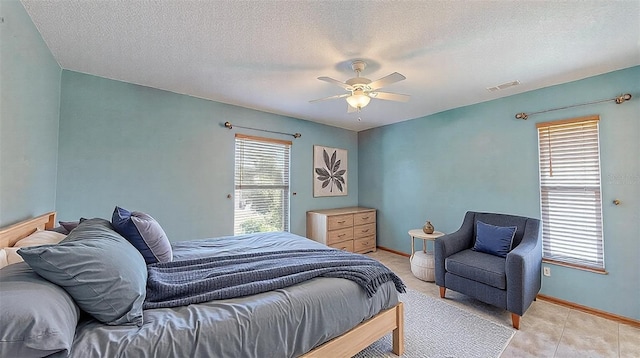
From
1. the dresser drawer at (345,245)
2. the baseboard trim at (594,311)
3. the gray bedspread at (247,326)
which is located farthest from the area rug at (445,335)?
the dresser drawer at (345,245)

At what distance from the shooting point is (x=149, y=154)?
3.05m

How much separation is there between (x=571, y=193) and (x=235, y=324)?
3.64 m

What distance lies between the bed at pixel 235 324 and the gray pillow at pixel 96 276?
0.12 feet

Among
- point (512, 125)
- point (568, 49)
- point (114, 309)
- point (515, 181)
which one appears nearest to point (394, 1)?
point (568, 49)

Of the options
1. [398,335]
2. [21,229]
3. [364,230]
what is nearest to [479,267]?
[398,335]

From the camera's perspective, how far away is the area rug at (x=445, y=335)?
1979 mm

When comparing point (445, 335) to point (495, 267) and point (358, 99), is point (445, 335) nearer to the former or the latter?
point (495, 267)

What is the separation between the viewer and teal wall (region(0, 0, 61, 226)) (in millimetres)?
1522

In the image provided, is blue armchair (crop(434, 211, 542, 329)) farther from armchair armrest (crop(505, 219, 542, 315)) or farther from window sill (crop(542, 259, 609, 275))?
window sill (crop(542, 259, 609, 275))

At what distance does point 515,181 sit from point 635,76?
141cm

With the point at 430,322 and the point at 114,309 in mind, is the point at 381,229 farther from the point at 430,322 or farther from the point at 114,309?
the point at 114,309

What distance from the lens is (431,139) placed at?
13.8ft

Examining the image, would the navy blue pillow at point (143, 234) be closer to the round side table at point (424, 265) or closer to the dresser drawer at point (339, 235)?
the dresser drawer at point (339, 235)

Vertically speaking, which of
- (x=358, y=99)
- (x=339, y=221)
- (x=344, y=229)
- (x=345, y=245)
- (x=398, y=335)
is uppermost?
(x=358, y=99)
